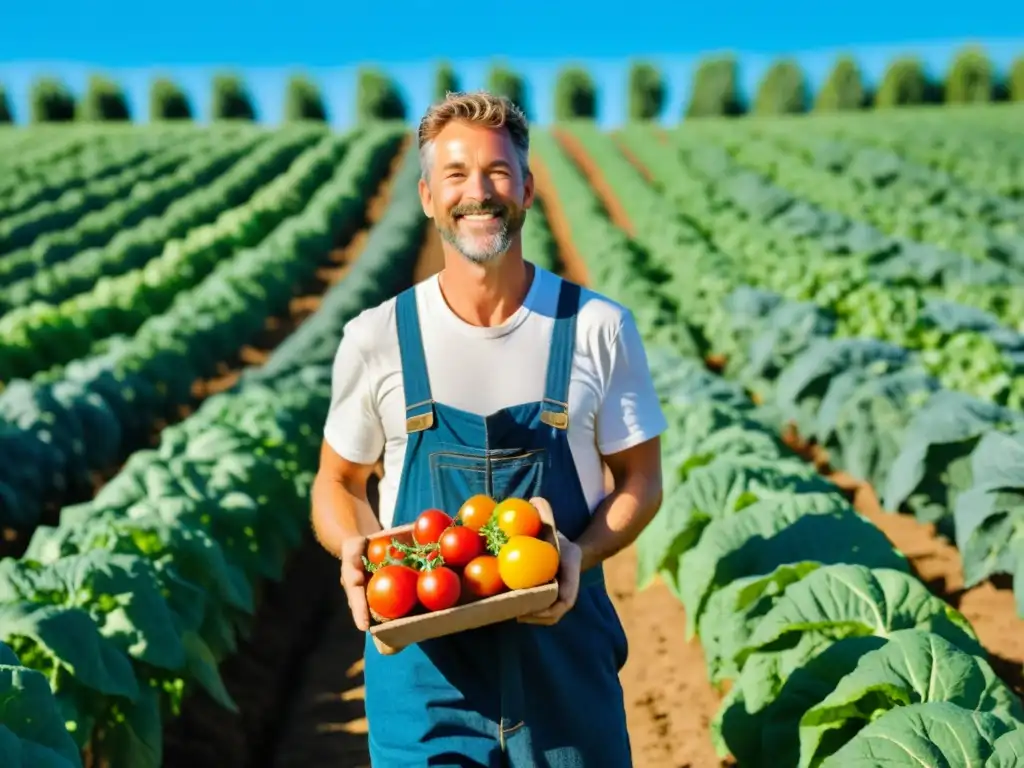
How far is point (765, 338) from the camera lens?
9.97 meters

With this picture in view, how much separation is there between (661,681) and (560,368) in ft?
11.2

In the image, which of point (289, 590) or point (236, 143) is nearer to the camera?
point (289, 590)

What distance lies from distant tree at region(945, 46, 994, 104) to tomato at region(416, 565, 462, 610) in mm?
65124

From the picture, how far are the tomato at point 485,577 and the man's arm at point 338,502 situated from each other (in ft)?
1.42

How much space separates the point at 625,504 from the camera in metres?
2.55

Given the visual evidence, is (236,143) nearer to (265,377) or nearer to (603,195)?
(603,195)

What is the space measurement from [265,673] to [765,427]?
3.83 meters

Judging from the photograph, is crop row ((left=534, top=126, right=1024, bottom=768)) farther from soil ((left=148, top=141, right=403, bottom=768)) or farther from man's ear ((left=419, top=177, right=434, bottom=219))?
soil ((left=148, top=141, right=403, bottom=768))

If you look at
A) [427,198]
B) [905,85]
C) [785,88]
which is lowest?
[427,198]

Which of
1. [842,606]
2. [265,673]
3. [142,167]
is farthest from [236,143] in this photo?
[842,606]

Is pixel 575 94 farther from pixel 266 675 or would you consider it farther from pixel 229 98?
pixel 266 675

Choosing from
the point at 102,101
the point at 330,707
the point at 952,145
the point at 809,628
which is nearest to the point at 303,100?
the point at 102,101

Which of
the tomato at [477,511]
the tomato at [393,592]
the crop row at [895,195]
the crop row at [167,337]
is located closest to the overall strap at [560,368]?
the tomato at [477,511]

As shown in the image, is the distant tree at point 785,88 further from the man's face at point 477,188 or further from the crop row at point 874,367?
the man's face at point 477,188
